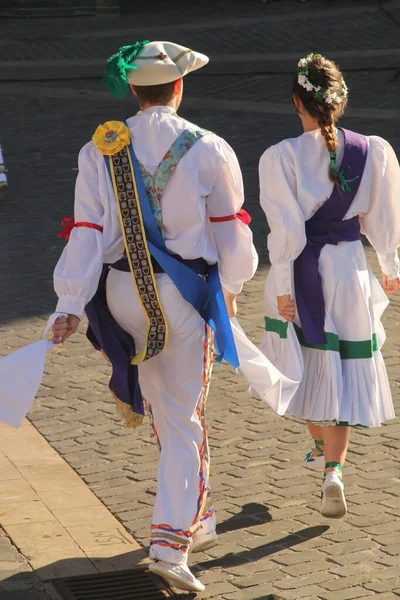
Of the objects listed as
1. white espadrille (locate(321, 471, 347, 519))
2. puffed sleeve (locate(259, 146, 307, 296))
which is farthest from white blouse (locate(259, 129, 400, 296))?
white espadrille (locate(321, 471, 347, 519))

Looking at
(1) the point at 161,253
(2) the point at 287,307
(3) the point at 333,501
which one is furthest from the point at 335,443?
(1) the point at 161,253

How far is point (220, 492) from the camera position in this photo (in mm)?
5238

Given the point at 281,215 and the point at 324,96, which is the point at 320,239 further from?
the point at 324,96

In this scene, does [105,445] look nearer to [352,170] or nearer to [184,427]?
[184,427]

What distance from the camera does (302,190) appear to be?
4.86 meters

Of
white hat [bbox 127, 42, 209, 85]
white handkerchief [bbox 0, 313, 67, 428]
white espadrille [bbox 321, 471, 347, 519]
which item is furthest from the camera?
white espadrille [bbox 321, 471, 347, 519]

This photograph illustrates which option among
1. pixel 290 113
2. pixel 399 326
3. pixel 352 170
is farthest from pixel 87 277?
pixel 290 113

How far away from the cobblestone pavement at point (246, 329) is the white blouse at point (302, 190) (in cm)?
101

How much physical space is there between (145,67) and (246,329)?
353 centimetres

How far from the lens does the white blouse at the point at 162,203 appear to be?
166 inches

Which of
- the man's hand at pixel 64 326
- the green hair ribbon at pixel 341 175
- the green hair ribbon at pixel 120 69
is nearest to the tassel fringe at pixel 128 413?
the man's hand at pixel 64 326

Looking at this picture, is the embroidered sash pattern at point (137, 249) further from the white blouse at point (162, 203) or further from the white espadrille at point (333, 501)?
the white espadrille at point (333, 501)

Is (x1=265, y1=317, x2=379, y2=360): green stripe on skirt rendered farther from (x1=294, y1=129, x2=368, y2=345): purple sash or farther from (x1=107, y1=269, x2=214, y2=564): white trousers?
(x1=107, y1=269, x2=214, y2=564): white trousers

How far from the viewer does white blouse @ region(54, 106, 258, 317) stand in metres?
4.21
